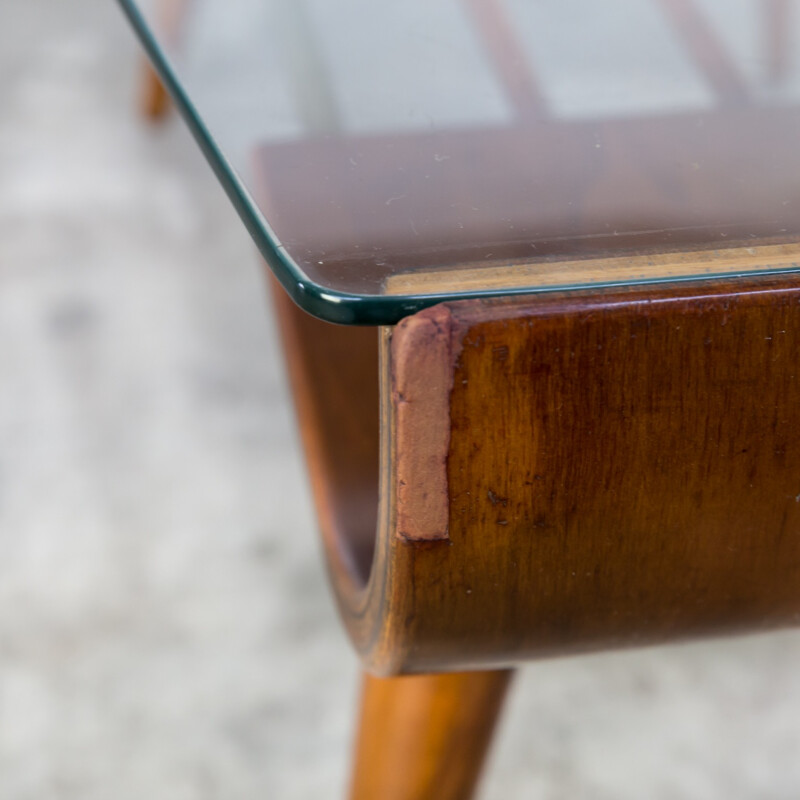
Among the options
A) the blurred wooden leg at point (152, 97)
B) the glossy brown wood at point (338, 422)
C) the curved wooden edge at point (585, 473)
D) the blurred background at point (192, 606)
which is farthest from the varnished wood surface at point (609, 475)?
the blurred wooden leg at point (152, 97)

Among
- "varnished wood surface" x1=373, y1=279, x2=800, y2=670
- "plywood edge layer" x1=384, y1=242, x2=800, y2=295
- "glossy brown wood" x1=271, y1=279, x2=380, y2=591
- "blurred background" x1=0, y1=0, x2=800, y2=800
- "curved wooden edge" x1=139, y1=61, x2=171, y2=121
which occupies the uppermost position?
"plywood edge layer" x1=384, y1=242, x2=800, y2=295

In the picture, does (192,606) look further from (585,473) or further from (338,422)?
(585,473)

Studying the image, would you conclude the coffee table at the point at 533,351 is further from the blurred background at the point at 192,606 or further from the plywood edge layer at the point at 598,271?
the blurred background at the point at 192,606

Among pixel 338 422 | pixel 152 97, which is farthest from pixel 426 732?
pixel 152 97

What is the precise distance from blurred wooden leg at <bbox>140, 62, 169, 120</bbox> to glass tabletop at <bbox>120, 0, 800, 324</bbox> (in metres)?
0.54

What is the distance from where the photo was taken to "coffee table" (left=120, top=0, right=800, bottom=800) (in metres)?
0.35

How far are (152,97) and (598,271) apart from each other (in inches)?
40.5

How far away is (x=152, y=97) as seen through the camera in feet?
4.20

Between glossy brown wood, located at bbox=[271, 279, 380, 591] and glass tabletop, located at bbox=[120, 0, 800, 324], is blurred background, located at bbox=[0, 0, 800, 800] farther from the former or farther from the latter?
glass tabletop, located at bbox=[120, 0, 800, 324]

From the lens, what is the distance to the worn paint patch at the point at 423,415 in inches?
13.3

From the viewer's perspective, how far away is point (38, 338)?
0.98 metres

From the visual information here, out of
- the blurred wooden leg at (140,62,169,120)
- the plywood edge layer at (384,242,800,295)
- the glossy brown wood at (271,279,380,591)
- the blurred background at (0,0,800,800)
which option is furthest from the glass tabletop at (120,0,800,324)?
the blurred wooden leg at (140,62,169,120)

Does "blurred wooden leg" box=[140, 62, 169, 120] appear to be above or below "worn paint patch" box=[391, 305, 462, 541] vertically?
below

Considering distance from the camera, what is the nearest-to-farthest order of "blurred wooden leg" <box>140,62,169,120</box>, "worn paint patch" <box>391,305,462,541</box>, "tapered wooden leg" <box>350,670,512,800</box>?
"worn paint patch" <box>391,305,462,541</box>
"tapered wooden leg" <box>350,670,512,800</box>
"blurred wooden leg" <box>140,62,169,120</box>
